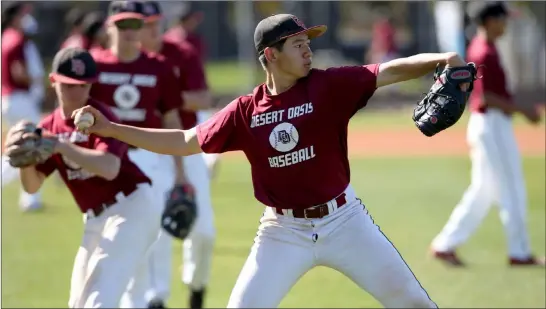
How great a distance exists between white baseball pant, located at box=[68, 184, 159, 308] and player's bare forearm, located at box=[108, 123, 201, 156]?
81 cm

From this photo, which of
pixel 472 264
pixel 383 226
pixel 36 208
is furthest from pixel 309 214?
pixel 36 208

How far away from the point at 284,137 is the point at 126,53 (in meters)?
2.71

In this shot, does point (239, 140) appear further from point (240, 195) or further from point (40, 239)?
point (240, 195)

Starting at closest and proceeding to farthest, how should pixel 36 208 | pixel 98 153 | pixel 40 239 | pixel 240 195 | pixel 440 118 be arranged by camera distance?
pixel 440 118
pixel 98 153
pixel 40 239
pixel 36 208
pixel 240 195

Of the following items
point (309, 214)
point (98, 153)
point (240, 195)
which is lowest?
point (240, 195)

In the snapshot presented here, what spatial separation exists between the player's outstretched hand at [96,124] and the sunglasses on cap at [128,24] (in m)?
2.14

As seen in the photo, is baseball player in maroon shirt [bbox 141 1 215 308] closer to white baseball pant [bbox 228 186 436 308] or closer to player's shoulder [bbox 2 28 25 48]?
white baseball pant [bbox 228 186 436 308]

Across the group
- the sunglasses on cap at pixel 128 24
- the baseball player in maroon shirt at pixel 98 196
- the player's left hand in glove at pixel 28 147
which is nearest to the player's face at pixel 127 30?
the sunglasses on cap at pixel 128 24

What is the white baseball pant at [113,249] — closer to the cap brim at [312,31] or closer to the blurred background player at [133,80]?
the blurred background player at [133,80]

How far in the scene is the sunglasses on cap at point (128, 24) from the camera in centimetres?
835

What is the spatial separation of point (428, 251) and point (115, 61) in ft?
14.5

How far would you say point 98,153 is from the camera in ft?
22.0

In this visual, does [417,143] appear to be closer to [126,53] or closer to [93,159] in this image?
[126,53]

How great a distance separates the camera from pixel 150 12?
871 cm
